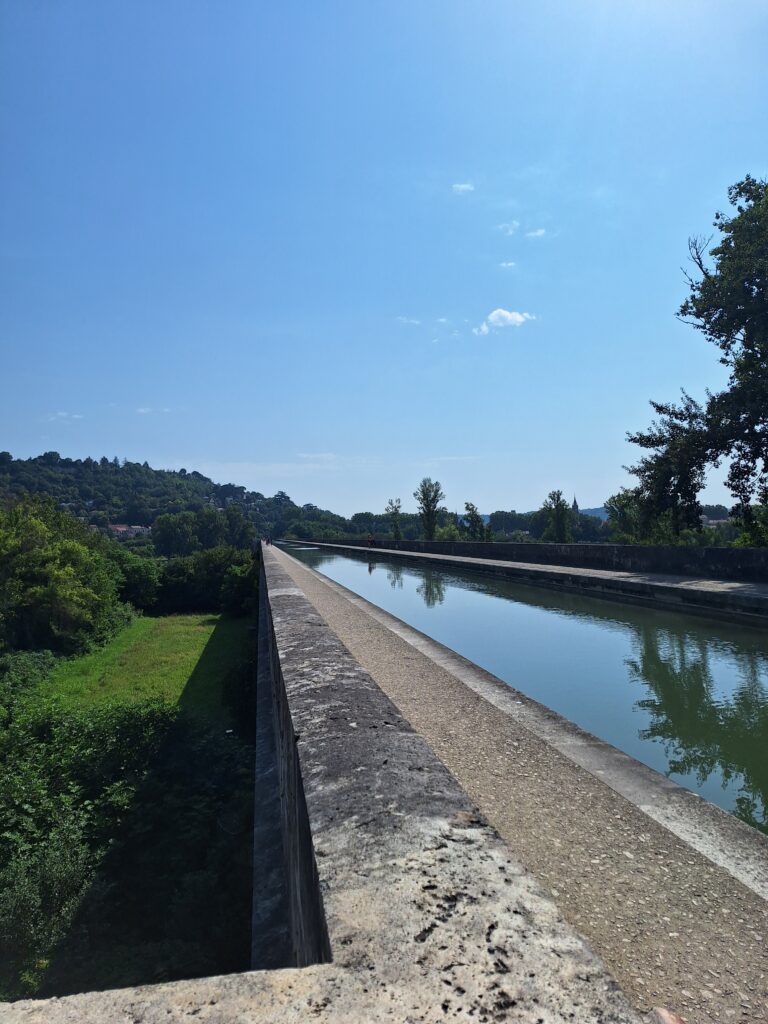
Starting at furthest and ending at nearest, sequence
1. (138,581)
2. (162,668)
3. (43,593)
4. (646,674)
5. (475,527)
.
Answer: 1. (475,527)
2. (138,581)
3. (43,593)
4. (162,668)
5. (646,674)

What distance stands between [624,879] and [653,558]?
40.8ft

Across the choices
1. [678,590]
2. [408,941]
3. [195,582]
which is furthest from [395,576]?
[408,941]

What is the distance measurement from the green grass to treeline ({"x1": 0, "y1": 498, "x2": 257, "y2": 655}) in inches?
45.4

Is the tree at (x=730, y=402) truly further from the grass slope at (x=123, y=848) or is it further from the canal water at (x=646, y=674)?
the grass slope at (x=123, y=848)

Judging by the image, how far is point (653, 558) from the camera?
43.5 ft

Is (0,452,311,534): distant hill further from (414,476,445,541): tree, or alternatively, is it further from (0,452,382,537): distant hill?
(414,476,445,541): tree

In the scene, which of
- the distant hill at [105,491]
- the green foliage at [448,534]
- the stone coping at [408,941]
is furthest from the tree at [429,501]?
the distant hill at [105,491]

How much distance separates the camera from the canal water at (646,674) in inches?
146

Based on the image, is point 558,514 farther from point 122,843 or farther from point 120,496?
point 120,496

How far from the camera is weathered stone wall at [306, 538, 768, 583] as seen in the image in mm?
10789

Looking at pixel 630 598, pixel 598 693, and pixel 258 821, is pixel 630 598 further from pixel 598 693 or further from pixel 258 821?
pixel 258 821

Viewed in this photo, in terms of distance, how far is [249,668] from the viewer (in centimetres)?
926

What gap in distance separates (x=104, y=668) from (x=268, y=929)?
17.2 metres

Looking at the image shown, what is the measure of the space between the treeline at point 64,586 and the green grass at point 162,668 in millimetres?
1152
